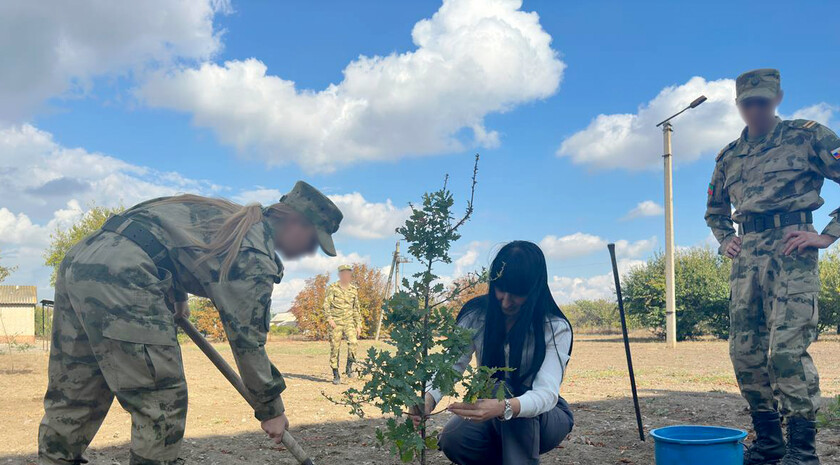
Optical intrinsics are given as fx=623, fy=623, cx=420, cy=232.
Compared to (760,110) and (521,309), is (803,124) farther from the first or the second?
(521,309)

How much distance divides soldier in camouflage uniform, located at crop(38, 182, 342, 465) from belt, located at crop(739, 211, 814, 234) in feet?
9.02

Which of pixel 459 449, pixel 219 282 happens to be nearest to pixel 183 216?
pixel 219 282

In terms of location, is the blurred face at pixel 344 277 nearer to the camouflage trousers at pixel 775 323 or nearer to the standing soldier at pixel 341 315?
the standing soldier at pixel 341 315

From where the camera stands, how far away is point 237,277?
2.63m

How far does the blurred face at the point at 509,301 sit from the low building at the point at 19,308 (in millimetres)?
33851

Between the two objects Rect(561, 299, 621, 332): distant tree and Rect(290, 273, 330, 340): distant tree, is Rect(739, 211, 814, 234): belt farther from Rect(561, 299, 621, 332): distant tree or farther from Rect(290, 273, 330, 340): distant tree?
Rect(561, 299, 621, 332): distant tree

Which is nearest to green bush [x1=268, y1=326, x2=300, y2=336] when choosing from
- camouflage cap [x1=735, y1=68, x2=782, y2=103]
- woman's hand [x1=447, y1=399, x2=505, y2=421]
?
camouflage cap [x1=735, y1=68, x2=782, y2=103]

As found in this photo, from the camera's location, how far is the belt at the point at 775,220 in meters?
3.85

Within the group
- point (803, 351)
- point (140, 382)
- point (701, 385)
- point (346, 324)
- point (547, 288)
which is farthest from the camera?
point (346, 324)

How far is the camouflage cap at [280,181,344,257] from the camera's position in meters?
2.93

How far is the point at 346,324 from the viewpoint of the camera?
414 inches

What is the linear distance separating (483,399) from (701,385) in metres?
7.05

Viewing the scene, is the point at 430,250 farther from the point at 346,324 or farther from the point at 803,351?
the point at 346,324

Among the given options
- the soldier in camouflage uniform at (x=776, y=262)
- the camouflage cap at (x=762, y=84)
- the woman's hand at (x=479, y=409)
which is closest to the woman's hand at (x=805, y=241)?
the soldier in camouflage uniform at (x=776, y=262)
